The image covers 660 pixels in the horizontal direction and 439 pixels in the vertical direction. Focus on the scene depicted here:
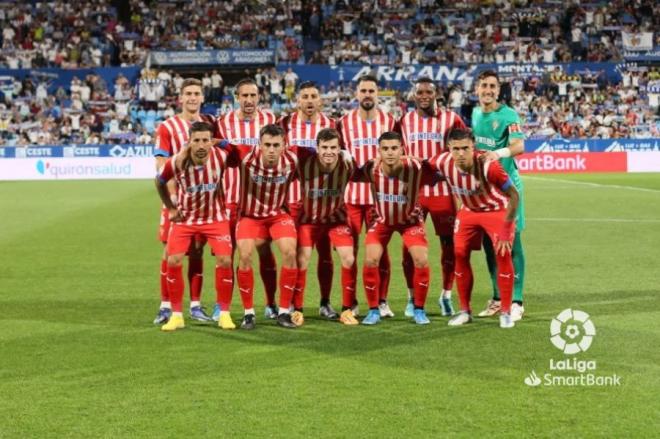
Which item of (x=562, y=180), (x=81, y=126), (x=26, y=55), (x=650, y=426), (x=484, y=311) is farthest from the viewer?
(x=26, y=55)

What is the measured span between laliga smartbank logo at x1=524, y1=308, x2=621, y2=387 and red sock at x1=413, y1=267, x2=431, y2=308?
3.48ft

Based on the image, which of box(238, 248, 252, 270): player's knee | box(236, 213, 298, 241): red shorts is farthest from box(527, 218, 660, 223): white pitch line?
box(238, 248, 252, 270): player's knee


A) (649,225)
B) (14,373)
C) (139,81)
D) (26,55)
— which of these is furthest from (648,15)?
(14,373)

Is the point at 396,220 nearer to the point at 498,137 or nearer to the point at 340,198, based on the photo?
the point at 340,198

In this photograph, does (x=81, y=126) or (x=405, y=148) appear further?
(x=81, y=126)

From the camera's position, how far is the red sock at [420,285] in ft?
26.7

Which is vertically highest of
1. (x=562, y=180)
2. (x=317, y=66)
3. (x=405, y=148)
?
(x=317, y=66)

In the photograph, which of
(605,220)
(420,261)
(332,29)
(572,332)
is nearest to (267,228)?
(420,261)

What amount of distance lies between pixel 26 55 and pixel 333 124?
3421cm

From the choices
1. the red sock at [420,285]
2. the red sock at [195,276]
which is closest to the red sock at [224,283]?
the red sock at [195,276]

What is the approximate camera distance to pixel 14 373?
643cm

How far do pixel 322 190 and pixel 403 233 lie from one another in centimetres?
78

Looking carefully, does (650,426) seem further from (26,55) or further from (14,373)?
(26,55)

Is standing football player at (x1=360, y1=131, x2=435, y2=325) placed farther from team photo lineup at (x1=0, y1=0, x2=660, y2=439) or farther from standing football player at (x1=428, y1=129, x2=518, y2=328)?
standing football player at (x1=428, y1=129, x2=518, y2=328)
